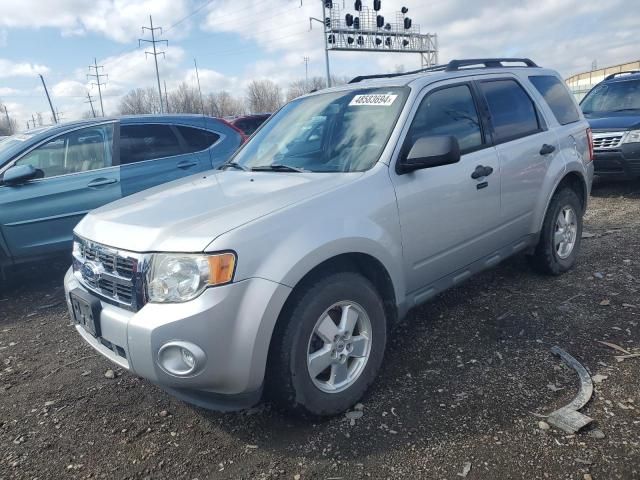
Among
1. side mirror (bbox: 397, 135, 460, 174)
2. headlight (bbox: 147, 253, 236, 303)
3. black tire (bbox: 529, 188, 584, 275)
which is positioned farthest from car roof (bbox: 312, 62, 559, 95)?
headlight (bbox: 147, 253, 236, 303)

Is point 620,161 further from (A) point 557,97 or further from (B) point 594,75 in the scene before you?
(B) point 594,75

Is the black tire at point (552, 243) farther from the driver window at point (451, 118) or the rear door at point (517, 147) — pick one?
the driver window at point (451, 118)

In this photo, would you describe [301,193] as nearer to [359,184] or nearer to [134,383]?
[359,184]

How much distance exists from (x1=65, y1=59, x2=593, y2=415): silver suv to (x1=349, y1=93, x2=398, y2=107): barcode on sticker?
18 millimetres

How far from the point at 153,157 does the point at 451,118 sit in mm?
3669

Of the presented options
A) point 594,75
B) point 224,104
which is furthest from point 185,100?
point 594,75

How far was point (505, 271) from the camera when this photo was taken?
189 inches

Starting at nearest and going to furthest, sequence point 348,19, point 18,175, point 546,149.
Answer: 1. point 546,149
2. point 18,175
3. point 348,19

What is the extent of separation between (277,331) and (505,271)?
10.2 ft

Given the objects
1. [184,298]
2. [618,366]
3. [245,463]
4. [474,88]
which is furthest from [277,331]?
[474,88]

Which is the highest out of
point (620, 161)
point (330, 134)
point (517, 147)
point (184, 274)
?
point (330, 134)

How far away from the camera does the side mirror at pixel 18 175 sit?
4.90 m

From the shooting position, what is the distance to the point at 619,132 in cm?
739

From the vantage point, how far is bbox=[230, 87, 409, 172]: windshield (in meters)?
3.11
